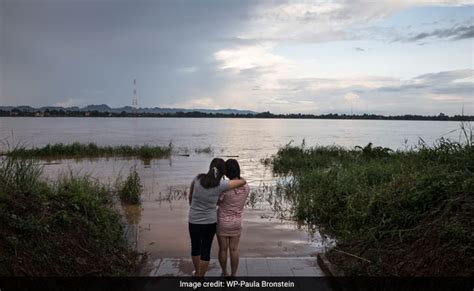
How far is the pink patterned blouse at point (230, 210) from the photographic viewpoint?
495 cm

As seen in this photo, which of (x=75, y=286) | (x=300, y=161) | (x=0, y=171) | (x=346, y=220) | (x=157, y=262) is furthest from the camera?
(x=300, y=161)

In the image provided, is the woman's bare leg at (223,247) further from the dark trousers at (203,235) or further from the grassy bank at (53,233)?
the grassy bank at (53,233)

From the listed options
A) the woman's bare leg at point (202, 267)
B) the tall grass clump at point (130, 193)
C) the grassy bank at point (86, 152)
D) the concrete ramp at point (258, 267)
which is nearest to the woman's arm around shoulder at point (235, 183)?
the woman's bare leg at point (202, 267)

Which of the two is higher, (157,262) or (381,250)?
(381,250)

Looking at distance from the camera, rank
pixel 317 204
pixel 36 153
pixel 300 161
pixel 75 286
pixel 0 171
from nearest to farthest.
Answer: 1. pixel 75 286
2. pixel 0 171
3. pixel 317 204
4. pixel 300 161
5. pixel 36 153

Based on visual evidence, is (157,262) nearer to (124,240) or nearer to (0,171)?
(124,240)

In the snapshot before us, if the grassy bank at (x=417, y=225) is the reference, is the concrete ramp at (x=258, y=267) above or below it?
below

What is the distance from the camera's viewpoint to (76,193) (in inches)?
251

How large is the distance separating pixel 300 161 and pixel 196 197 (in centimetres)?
1635

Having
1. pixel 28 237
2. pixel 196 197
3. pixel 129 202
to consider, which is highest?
pixel 196 197

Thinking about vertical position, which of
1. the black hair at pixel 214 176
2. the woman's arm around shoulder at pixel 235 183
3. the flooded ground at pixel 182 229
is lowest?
the flooded ground at pixel 182 229

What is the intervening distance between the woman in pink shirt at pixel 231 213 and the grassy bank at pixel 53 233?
1434 mm

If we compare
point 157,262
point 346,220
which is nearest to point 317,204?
point 346,220

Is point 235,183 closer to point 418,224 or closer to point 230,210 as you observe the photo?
point 230,210
